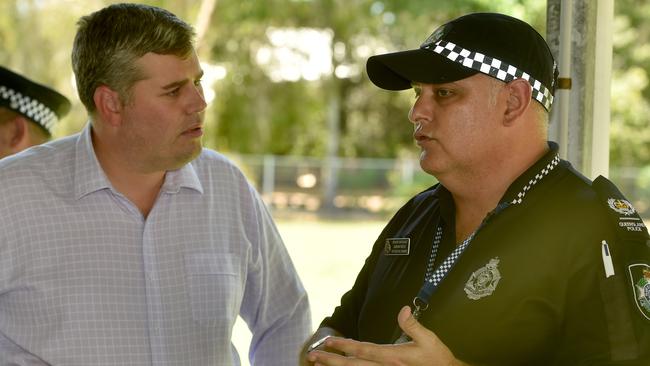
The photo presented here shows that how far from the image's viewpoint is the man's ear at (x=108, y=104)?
229 centimetres

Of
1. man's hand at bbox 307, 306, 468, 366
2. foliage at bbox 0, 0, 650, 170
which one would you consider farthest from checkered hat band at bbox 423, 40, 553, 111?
foliage at bbox 0, 0, 650, 170

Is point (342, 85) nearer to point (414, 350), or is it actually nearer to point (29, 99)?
point (29, 99)

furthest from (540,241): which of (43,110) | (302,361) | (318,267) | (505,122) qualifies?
(318,267)

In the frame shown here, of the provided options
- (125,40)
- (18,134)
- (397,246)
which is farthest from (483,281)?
(18,134)

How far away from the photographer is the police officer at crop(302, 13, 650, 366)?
1580mm

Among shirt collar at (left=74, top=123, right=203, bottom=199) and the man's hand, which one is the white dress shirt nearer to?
shirt collar at (left=74, top=123, right=203, bottom=199)

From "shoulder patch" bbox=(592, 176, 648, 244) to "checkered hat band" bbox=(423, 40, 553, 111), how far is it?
20 cm

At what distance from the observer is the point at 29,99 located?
309 cm

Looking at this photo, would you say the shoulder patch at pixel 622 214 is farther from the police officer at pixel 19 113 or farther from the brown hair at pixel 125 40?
the police officer at pixel 19 113

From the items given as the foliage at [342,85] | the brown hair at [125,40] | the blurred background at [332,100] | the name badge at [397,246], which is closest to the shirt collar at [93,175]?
the brown hair at [125,40]

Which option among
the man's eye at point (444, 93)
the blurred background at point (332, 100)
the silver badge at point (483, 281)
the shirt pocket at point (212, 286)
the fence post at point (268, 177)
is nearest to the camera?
the silver badge at point (483, 281)

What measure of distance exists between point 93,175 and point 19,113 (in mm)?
955

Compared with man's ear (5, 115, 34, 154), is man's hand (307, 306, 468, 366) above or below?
below

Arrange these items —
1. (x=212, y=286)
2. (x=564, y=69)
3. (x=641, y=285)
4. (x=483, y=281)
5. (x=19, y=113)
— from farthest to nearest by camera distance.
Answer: (x=19, y=113), (x=212, y=286), (x=564, y=69), (x=483, y=281), (x=641, y=285)
